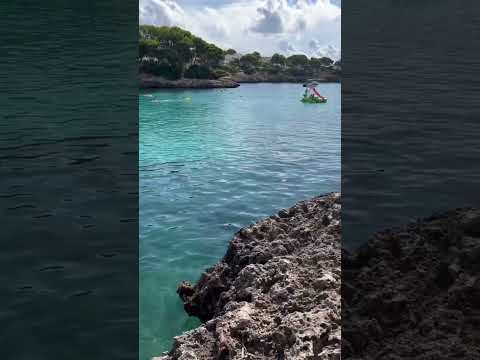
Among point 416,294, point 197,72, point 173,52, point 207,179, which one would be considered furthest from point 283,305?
point 197,72

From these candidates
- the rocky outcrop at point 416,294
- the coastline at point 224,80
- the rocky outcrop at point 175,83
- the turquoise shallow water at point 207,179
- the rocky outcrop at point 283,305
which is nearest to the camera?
the rocky outcrop at point 283,305

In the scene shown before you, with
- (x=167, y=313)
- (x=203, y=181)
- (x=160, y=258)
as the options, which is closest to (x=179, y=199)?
(x=203, y=181)

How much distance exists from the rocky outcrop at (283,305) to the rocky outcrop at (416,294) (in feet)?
0.43

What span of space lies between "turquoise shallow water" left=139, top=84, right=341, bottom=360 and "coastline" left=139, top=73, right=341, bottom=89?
8521 millimetres

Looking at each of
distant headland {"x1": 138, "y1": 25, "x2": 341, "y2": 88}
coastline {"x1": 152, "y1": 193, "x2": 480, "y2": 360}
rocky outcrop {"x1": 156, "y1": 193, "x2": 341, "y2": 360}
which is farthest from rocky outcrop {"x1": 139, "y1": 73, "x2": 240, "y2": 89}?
coastline {"x1": 152, "y1": 193, "x2": 480, "y2": 360}

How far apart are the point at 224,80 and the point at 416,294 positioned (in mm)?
39385

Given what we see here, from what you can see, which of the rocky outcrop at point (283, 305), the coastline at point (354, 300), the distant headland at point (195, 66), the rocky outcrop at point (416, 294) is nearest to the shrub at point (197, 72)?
the distant headland at point (195, 66)

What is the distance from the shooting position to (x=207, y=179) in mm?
13914

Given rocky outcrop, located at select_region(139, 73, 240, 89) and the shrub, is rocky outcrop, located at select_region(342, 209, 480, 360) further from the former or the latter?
the shrub

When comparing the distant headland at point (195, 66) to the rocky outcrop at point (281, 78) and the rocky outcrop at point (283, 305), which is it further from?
the rocky outcrop at point (283, 305)

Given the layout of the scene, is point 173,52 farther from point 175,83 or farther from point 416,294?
point 416,294

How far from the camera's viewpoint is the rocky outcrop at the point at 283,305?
3229 millimetres

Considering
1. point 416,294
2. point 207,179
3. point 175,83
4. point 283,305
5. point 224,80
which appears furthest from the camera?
point 224,80

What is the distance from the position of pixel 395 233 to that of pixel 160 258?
3.92 m
